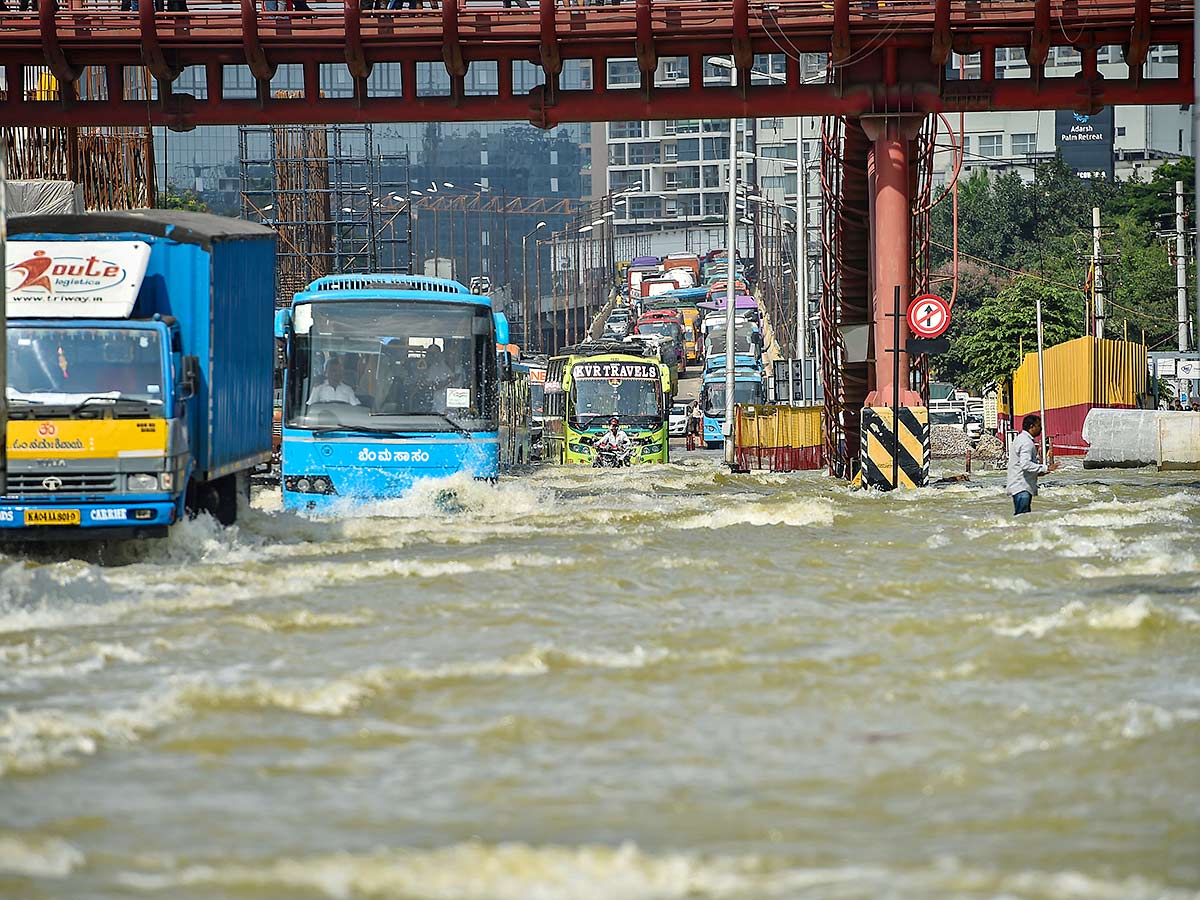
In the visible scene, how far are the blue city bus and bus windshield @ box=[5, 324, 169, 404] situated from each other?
483 centimetres

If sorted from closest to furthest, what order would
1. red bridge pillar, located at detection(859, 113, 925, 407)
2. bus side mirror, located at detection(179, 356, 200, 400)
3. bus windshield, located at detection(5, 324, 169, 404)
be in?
1. bus windshield, located at detection(5, 324, 169, 404)
2. bus side mirror, located at detection(179, 356, 200, 400)
3. red bridge pillar, located at detection(859, 113, 925, 407)

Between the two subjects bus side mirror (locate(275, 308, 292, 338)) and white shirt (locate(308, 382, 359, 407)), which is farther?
bus side mirror (locate(275, 308, 292, 338))

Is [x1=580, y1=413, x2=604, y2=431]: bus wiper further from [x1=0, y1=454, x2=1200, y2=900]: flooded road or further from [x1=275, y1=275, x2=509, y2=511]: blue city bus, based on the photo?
[x1=0, y1=454, x2=1200, y2=900]: flooded road

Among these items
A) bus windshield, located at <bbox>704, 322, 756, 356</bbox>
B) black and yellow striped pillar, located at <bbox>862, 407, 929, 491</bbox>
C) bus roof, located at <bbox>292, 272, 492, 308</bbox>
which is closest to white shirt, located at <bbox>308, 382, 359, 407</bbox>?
bus roof, located at <bbox>292, 272, 492, 308</bbox>

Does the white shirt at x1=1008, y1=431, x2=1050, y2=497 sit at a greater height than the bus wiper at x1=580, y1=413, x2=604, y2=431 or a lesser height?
greater

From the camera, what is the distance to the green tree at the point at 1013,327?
Answer: 72.7 meters

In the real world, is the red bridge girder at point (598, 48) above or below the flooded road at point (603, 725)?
above

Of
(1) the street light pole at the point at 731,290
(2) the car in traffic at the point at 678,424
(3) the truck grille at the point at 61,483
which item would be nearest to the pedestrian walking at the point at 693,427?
(2) the car in traffic at the point at 678,424

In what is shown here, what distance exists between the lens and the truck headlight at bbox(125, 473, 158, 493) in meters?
15.9

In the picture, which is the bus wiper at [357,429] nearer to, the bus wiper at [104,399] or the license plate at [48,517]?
the bus wiper at [104,399]

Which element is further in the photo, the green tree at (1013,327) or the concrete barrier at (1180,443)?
the green tree at (1013,327)

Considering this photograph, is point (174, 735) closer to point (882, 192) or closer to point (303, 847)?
point (303, 847)

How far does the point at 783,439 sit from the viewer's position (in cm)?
4066

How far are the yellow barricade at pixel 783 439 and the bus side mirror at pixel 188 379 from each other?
23771mm
